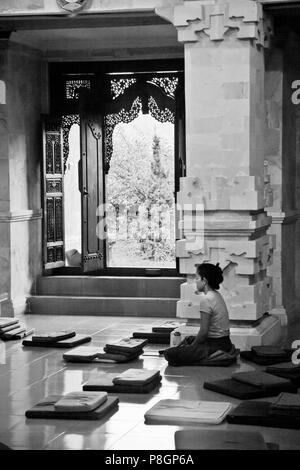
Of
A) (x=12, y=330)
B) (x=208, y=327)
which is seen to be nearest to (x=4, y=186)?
(x=12, y=330)

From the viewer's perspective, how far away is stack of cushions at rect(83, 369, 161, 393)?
7.79 meters

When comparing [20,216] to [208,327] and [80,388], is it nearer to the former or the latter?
[208,327]

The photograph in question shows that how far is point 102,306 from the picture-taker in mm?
12477

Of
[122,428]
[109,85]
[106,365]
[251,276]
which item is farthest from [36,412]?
[109,85]

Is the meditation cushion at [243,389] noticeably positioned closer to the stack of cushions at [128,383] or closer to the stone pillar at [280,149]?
the stack of cushions at [128,383]

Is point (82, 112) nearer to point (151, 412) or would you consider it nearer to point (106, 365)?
point (106, 365)

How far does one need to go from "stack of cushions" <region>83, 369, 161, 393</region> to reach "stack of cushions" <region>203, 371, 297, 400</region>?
1.52ft

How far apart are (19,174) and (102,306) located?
208 centimetres

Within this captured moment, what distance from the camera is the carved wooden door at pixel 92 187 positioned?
12750mm

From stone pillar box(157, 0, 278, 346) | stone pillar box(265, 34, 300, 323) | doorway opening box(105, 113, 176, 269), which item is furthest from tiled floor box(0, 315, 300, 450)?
doorway opening box(105, 113, 176, 269)

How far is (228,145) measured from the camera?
952cm

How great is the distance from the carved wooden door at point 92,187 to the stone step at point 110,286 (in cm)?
26

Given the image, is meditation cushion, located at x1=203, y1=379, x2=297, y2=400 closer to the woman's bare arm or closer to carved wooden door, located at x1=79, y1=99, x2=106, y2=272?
the woman's bare arm

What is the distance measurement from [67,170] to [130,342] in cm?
579
